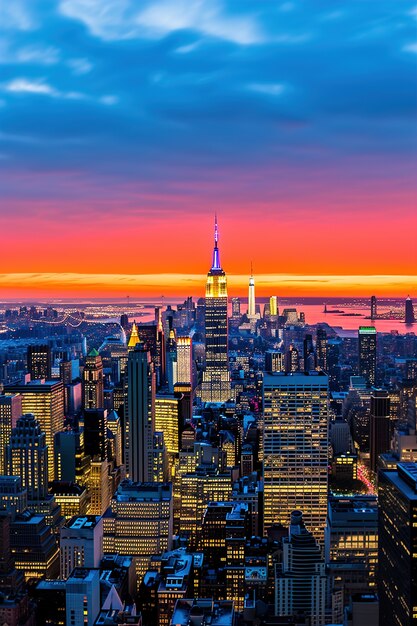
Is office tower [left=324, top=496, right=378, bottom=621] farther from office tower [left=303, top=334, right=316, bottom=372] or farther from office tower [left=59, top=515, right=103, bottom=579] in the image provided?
office tower [left=303, top=334, right=316, bottom=372]

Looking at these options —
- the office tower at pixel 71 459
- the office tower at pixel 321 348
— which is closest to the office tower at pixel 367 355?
the office tower at pixel 321 348

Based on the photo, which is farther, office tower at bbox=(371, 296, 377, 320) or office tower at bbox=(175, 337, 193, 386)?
office tower at bbox=(175, 337, 193, 386)

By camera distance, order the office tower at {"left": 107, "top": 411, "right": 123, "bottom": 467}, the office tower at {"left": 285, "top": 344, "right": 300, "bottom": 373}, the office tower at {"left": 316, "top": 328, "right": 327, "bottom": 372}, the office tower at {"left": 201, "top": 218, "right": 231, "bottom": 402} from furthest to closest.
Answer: the office tower at {"left": 201, "top": 218, "right": 231, "bottom": 402} < the office tower at {"left": 285, "top": 344, "right": 300, "bottom": 373} < the office tower at {"left": 316, "top": 328, "right": 327, "bottom": 372} < the office tower at {"left": 107, "top": 411, "right": 123, "bottom": 467}

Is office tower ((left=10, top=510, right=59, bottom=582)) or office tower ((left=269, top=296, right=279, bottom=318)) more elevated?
office tower ((left=269, top=296, right=279, bottom=318))

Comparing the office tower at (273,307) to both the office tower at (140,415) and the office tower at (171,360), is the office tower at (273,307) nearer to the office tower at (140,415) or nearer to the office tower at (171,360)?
the office tower at (140,415)

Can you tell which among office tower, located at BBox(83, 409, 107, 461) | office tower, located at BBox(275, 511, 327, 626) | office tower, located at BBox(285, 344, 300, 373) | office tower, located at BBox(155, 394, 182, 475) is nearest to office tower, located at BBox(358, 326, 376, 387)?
office tower, located at BBox(285, 344, 300, 373)
